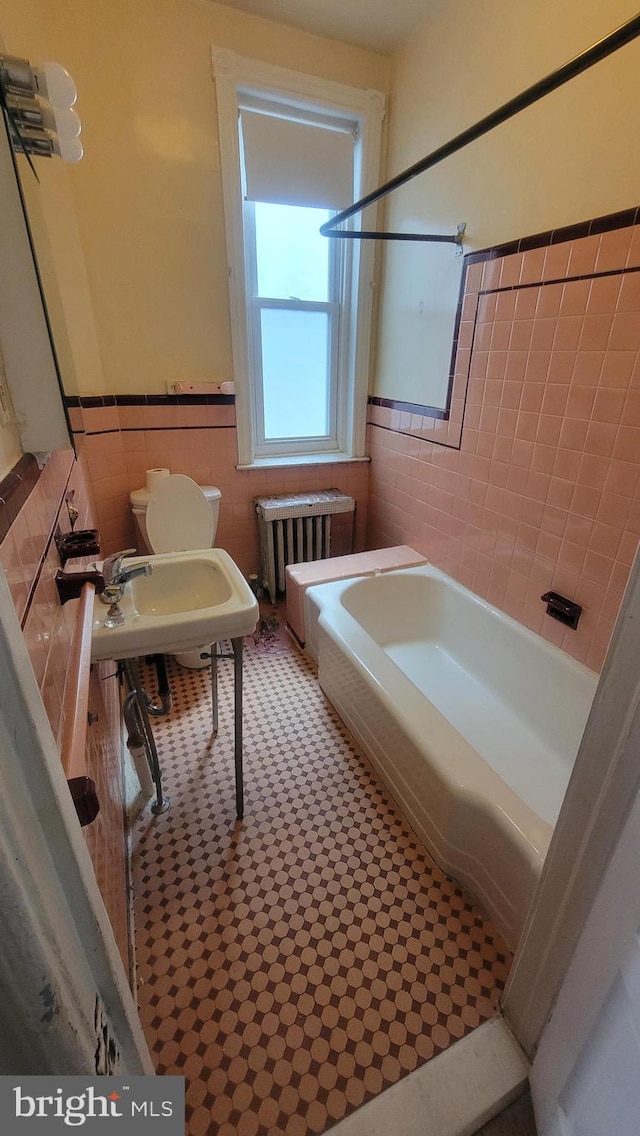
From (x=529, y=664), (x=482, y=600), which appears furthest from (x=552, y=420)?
(x=529, y=664)

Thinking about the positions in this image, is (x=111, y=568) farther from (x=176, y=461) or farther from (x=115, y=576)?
(x=176, y=461)

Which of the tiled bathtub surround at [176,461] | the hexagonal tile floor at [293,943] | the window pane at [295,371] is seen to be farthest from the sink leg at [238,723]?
the window pane at [295,371]

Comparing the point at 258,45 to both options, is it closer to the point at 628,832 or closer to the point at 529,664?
the point at 529,664

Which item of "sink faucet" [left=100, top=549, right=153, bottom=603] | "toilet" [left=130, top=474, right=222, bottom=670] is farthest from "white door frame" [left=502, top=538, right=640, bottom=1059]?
"toilet" [left=130, top=474, right=222, bottom=670]

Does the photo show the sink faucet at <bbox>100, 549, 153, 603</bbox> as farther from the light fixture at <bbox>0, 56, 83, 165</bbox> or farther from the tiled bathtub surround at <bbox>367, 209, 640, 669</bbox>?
the tiled bathtub surround at <bbox>367, 209, 640, 669</bbox>

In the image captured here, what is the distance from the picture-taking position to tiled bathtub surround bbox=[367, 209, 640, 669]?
52.9 inches

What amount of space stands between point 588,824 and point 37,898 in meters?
0.74

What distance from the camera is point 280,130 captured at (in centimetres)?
201

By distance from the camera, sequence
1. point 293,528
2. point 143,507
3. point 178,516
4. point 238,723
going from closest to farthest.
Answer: point 238,723 < point 178,516 < point 143,507 < point 293,528

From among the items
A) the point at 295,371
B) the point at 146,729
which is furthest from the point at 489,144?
the point at 146,729

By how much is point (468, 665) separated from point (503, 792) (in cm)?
92

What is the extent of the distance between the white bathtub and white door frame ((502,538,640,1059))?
0.66 feet

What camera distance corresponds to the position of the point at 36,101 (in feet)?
2.90

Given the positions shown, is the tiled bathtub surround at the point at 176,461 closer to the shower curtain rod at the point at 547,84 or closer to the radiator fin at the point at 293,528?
the radiator fin at the point at 293,528
